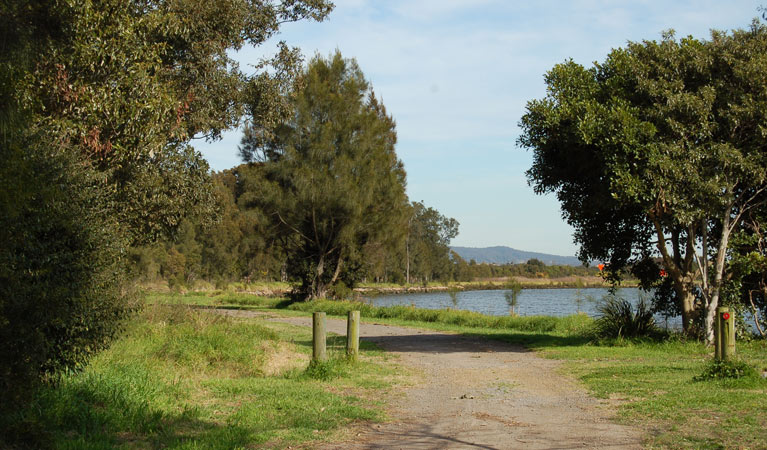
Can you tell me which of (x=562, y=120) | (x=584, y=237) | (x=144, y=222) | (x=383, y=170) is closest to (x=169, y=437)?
(x=144, y=222)

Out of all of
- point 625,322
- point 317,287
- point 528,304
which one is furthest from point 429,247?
point 625,322

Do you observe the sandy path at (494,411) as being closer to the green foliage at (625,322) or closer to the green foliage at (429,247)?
the green foliage at (625,322)

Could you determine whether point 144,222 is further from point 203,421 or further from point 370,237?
point 370,237

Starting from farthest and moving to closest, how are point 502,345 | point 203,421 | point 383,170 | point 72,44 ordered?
point 383,170 → point 502,345 → point 72,44 → point 203,421

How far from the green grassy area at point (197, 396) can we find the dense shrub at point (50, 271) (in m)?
0.49

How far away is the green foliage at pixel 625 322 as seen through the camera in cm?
1672

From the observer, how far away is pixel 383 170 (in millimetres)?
35844

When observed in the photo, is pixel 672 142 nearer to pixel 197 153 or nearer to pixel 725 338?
pixel 725 338

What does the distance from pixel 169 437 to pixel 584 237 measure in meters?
13.3

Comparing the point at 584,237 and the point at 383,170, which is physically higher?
the point at 383,170

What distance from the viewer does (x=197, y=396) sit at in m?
8.63

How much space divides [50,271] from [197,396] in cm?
293

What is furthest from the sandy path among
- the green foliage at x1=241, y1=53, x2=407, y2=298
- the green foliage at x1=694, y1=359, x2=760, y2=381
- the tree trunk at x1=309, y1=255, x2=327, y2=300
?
the tree trunk at x1=309, y1=255, x2=327, y2=300

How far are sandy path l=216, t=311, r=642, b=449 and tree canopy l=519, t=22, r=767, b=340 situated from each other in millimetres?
4200
